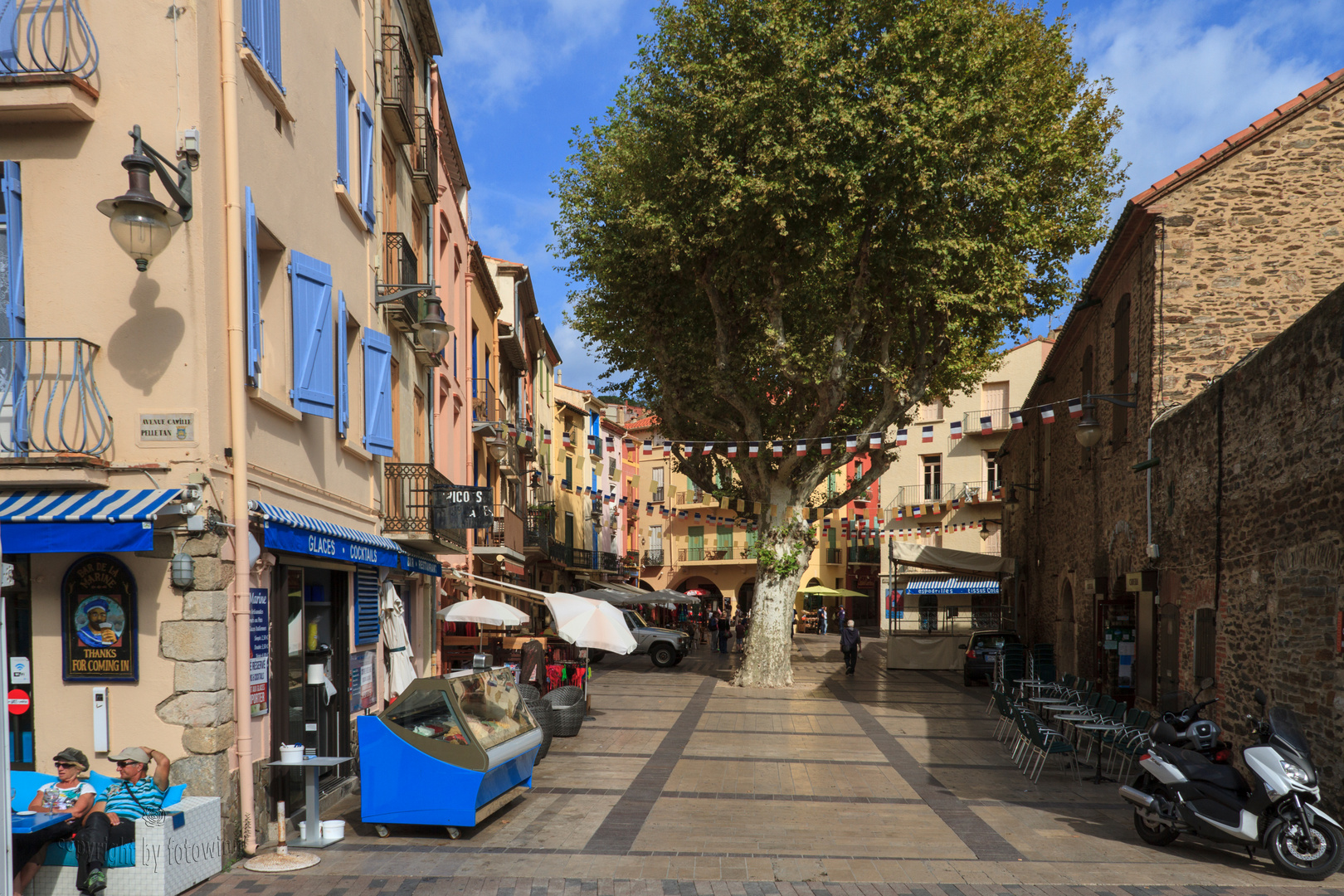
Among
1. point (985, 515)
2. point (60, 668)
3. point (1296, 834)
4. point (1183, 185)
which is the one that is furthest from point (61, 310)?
point (985, 515)

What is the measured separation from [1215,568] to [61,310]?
39.0ft

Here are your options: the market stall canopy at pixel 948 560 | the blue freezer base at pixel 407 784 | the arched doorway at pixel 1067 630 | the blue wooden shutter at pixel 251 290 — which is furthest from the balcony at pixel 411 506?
the market stall canopy at pixel 948 560

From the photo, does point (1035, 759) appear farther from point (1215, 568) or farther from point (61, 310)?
point (61, 310)

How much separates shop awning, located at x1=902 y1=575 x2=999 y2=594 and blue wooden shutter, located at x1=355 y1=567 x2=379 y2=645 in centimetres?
2098

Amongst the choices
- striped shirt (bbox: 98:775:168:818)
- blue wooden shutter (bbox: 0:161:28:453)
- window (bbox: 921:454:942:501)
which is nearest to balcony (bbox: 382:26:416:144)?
blue wooden shutter (bbox: 0:161:28:453)

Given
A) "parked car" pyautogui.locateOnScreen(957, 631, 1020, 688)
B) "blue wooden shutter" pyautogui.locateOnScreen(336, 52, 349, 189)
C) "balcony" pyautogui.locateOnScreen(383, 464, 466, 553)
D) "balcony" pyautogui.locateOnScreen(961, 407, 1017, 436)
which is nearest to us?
"blue wooden shutter" pyautogui.locateOnScreen(336, 52, 349, 189)

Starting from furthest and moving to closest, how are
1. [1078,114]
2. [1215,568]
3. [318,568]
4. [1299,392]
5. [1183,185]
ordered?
1. [1078,114]
2. [1183,185]
3. [1215,568]
4. [318,568]
5. [1299,392]

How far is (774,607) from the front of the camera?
76.2ft

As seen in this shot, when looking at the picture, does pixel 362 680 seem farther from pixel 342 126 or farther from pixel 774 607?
pixel 774 607

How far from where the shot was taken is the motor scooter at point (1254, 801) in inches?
311

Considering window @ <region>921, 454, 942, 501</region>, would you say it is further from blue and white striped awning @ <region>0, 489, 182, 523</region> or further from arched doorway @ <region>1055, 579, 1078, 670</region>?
blue and white striped awning @ <region>0, 489, 182, 523</region>

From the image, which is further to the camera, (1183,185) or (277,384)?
(1183,185)

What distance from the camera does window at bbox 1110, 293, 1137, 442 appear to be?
16.9m

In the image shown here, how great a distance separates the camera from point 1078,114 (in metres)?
24.6
